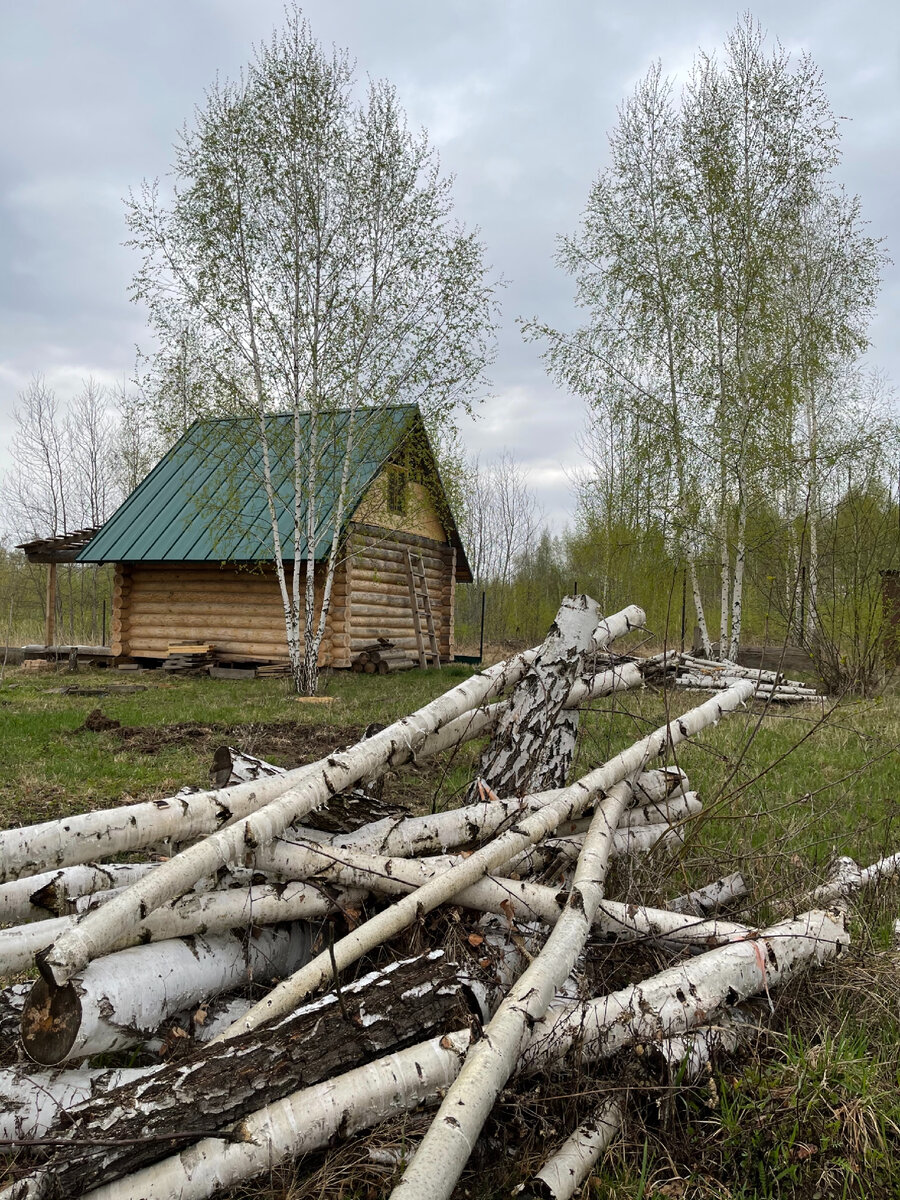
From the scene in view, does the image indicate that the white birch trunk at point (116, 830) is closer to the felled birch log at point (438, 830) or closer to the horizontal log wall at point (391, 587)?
the felled birch log at point (438, 830)

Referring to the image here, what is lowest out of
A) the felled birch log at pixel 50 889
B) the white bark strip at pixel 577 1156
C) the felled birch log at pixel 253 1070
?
the white bark strip at pixel 577 1156

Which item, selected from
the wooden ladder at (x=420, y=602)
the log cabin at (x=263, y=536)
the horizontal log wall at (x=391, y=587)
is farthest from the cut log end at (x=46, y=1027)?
the wooden ladder at (x=420, y=602)

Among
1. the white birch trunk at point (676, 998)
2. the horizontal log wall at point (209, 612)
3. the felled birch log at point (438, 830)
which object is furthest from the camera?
the horizontal log wall at point (209, 612)

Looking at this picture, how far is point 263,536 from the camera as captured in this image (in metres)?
16.7

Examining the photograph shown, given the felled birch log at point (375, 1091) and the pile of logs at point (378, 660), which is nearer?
the felled birch log at point (375, 1091)

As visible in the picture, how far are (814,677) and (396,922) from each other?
13689mm

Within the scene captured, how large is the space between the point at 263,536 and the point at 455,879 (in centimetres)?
1466

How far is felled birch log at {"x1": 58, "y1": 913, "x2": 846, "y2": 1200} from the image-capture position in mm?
1840

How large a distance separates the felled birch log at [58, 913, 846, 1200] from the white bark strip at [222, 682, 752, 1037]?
0.34 metres

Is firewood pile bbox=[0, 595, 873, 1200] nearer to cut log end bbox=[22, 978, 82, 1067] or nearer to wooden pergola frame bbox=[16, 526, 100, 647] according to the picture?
cut log end bbox=[22, 978, 82, 1067]

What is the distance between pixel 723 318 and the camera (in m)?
15.6

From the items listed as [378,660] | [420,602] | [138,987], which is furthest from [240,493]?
[138,987]

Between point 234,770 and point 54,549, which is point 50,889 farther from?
point 54,549

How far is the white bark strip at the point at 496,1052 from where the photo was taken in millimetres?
1735
